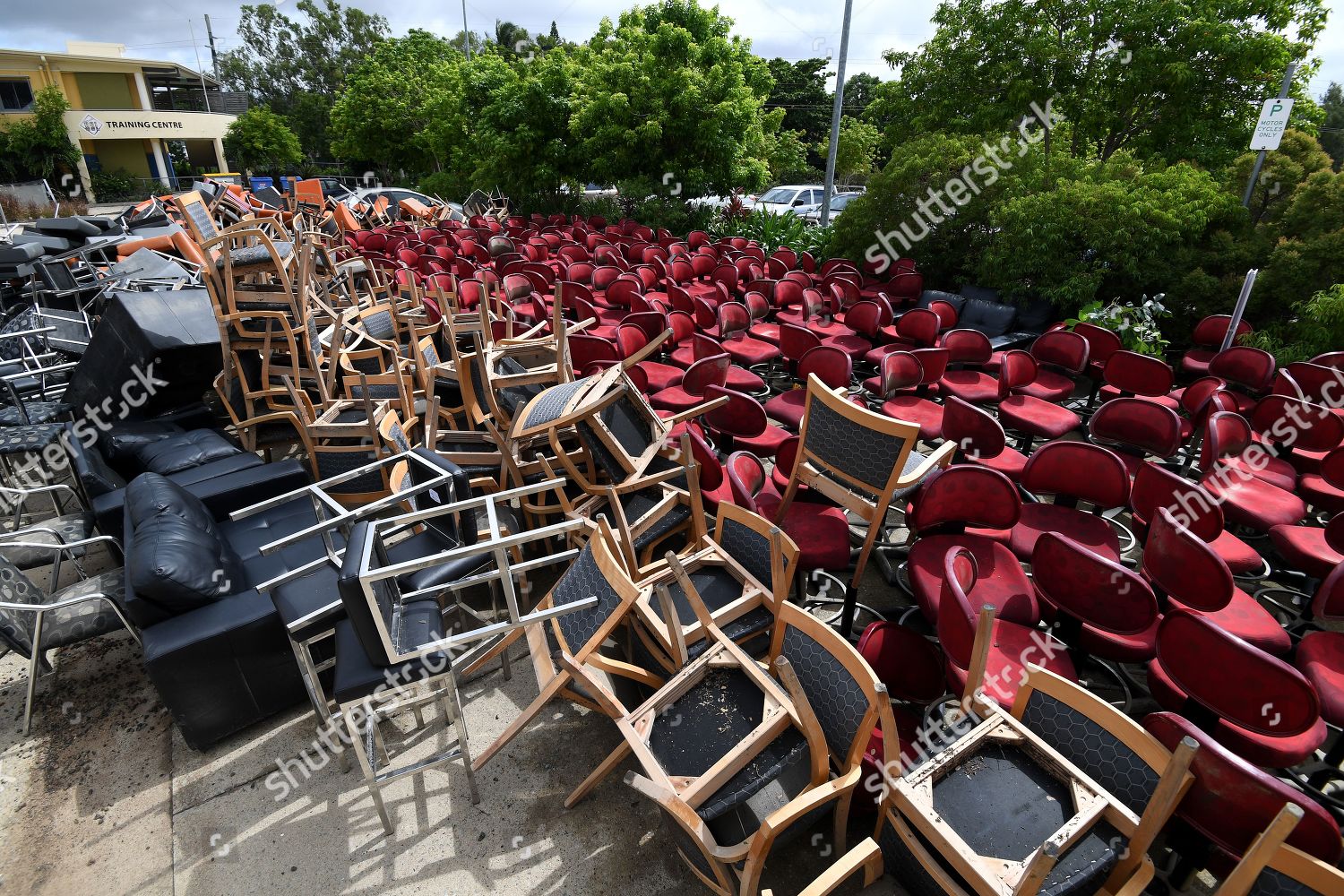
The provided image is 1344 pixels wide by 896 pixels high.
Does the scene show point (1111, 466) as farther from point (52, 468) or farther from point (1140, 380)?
point (52, 468)

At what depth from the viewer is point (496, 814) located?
2.64 meters

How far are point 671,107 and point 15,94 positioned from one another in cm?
3618

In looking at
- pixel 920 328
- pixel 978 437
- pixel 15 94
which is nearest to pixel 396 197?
pixel 920 328

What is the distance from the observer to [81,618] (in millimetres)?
3092

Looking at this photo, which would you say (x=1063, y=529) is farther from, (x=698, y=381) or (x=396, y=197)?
(x=396, y=197)

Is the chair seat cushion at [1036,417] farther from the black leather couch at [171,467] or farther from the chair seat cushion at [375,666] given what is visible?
the black leather couch at [171,467]

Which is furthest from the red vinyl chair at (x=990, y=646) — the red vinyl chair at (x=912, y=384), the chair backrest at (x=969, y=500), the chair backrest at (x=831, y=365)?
the chair backrest at (x=831, y=365)

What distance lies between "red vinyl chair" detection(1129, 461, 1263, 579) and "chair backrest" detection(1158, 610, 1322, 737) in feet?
3.57

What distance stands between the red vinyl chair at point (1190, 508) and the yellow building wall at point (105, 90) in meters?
45.0

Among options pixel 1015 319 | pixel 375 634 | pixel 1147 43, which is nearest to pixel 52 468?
pixel 375 634

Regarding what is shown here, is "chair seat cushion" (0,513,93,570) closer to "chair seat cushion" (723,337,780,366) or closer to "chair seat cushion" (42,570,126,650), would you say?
"chair seat cushion" (42,570,126,650)

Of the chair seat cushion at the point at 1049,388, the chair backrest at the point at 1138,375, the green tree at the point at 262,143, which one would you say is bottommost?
the chair seat cushion at the point at 1049,388

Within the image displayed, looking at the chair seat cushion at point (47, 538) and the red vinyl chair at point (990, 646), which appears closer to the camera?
the red vinyl chair at point (990, 646)

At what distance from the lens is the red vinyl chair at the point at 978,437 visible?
3.80m
